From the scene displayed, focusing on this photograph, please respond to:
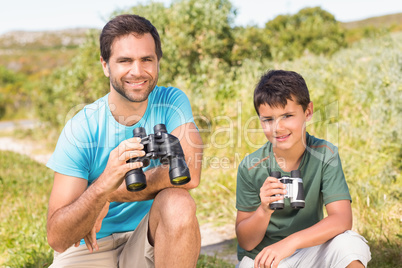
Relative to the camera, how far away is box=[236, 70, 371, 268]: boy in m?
2.47

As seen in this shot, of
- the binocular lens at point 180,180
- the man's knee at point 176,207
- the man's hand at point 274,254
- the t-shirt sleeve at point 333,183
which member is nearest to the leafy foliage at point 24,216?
the man's knee at point 176,207

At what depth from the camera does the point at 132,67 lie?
275 centimetres

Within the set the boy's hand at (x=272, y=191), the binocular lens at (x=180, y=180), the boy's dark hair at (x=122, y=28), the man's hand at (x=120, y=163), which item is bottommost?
the boy's hand at (x=272, y=191)

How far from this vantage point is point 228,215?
448cm

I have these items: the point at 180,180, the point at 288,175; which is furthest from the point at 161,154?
the point at 288,175

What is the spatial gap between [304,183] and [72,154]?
143 centimetres

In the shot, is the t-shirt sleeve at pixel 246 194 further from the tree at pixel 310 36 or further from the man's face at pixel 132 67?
the tree at pixel 310 36

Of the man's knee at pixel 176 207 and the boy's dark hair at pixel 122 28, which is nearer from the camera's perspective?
the man's knee at pixel 176 207

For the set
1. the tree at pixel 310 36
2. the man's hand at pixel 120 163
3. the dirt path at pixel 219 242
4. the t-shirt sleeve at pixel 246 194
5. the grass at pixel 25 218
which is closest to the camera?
the man's hand at pixel 120 163

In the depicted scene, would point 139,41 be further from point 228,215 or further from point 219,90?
point 219,90

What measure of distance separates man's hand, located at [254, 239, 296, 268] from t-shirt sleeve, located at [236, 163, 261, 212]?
1.27 feet

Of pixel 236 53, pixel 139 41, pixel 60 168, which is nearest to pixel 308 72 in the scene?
pixel 236 53

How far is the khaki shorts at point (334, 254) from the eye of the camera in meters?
2.29

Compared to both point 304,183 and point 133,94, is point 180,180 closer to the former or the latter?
point 133,94
